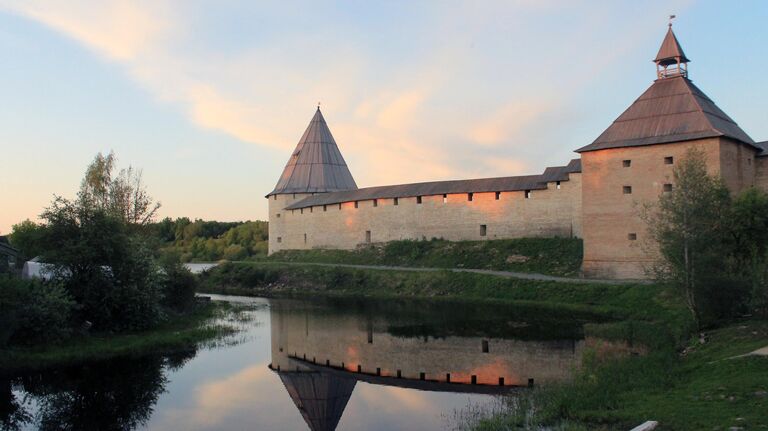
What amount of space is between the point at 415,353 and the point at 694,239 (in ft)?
18.5

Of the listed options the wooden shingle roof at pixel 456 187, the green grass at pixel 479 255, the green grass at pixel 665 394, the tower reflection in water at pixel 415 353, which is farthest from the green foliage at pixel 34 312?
the wooden shingle roof at pixel 456 187

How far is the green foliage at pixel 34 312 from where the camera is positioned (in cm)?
1045

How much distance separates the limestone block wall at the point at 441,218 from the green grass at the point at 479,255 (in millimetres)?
524

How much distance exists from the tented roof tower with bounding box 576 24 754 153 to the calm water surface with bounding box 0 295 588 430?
7240 mm

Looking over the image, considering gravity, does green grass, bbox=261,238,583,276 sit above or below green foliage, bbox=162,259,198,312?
above

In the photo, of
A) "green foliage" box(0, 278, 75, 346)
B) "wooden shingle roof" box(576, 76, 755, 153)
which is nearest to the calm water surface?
"green foliage" box(0, 278, 75, 346)

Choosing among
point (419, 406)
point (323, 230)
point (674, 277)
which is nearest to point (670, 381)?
point (419, 406)

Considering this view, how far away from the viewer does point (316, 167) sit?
37.8m

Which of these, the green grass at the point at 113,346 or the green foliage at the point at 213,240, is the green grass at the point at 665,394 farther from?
the green foliage at the point at 213,240

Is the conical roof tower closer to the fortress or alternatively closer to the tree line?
the tree line

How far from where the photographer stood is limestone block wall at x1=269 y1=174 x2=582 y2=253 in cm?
2408

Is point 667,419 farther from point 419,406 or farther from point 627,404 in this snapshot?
point 419,406

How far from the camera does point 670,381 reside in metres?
7.73

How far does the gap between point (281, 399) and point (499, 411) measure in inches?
134
